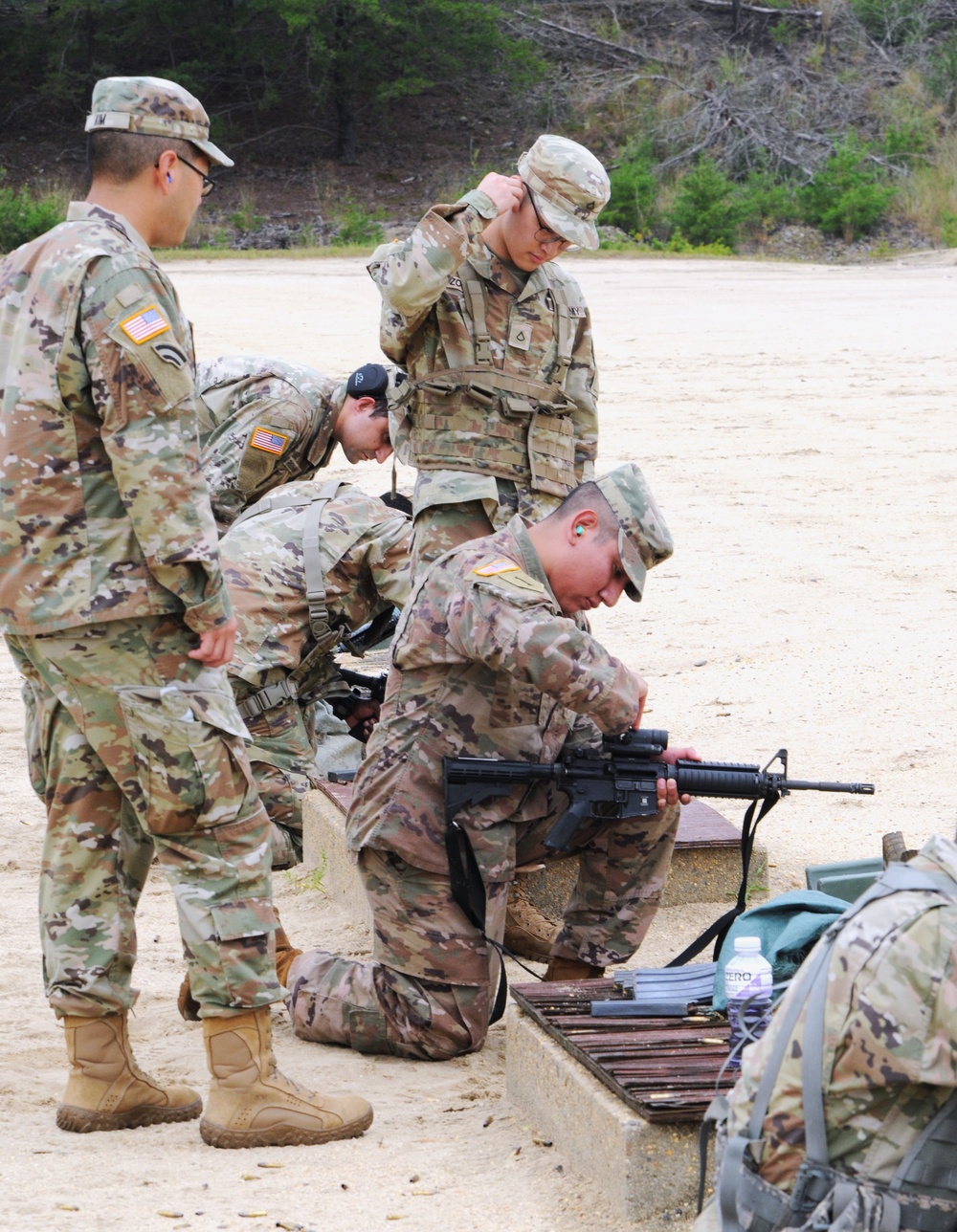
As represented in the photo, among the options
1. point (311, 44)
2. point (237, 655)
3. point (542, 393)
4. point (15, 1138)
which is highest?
point (311, 44)

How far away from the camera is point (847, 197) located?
2416cm

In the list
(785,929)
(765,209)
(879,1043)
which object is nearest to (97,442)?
(785,929)

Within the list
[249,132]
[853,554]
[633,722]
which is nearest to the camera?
[633,722]

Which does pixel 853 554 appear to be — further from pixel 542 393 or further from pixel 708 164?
pixel 708 164

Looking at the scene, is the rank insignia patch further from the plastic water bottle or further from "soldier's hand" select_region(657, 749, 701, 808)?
the plastic water bottle

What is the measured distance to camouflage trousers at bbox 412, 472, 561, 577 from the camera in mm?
5090

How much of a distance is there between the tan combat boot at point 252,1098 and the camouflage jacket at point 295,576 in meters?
2.01

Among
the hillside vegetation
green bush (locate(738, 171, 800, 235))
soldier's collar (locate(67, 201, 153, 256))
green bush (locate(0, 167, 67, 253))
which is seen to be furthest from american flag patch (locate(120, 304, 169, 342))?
the hillside vegetation

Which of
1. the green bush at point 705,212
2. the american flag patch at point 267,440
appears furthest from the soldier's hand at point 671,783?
the green bush at point 705,212

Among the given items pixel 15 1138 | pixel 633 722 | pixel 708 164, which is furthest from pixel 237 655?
pixel 708 164

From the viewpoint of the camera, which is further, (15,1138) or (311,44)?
(311,44)

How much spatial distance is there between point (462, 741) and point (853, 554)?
5572mm

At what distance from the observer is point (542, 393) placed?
204 inches

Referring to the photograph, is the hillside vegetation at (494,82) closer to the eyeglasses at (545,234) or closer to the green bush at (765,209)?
the green bush at (765,209)
